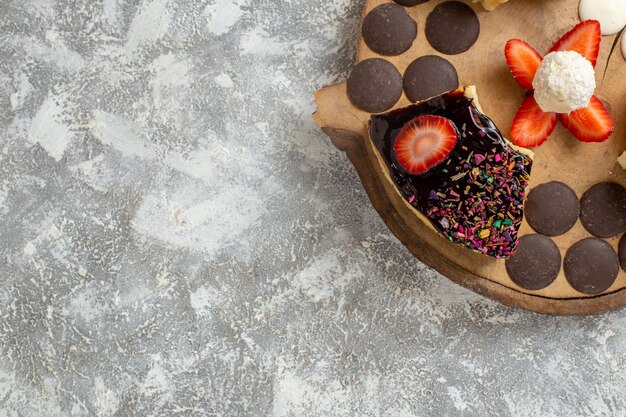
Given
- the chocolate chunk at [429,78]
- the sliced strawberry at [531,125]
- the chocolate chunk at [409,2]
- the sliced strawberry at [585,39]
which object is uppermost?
the chocolate chunk at [409,2]

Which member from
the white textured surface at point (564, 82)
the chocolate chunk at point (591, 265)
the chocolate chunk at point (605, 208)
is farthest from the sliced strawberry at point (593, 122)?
the chocolate chunk at point (591, 265)

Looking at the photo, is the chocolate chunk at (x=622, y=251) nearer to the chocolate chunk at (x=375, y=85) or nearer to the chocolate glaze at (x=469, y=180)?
the chocolate glaze at (x=469, y=180)

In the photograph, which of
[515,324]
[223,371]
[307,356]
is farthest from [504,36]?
[223,371]

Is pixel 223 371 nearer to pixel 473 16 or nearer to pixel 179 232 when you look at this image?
→ pixel 179 232

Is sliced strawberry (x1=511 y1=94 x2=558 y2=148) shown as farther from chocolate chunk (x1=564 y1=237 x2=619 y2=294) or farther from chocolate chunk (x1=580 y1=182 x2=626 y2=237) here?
chocolate chunk (x1=564 y1=237 x2=619 y2=294)

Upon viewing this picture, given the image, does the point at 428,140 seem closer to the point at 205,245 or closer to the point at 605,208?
the point at 605,208

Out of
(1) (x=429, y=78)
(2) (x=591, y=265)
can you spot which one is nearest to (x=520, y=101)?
(1) (x=429, y=78)
